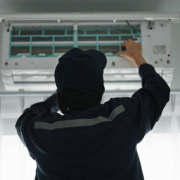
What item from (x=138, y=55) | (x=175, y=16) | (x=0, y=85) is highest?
(x=175, y=16)

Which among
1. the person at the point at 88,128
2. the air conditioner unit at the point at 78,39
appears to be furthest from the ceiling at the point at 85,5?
the person at the point at 88,128

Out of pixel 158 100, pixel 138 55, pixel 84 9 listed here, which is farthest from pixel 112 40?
pixel 158 100

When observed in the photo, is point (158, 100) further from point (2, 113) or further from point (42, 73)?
point (2, 113)

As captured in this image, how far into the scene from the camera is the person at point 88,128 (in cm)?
95

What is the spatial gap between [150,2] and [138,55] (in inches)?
14.3

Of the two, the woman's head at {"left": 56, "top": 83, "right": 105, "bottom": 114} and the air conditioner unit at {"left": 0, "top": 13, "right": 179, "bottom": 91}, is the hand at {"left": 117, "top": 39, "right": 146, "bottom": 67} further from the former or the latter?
the woman's head at {"left": 56, "top": 83, "right": 105, "bottom": 114}

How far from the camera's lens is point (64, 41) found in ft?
4.71

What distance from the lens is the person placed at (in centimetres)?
95

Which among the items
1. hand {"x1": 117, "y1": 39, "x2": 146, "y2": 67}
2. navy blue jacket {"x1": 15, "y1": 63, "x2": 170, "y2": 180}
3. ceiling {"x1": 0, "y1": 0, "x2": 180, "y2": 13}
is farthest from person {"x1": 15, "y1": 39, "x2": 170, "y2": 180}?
ceiling {"x1": 0, "y1": 0, "x2": 180, "y2": 13}

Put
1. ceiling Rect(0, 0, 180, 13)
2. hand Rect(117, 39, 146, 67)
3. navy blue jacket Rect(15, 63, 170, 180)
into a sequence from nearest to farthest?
navy blue jacket Rect(15, 63, 170, 180)
hand Rect(117, 39, 146, 67)
ceiling Rect(0, 0, 180, 13)

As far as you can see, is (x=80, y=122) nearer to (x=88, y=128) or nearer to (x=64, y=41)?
(x=88, y=128)

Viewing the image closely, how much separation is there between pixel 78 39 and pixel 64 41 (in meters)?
0.06

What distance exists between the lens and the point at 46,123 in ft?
3.25

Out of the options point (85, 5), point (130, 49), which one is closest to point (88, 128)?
point (130, 49)
